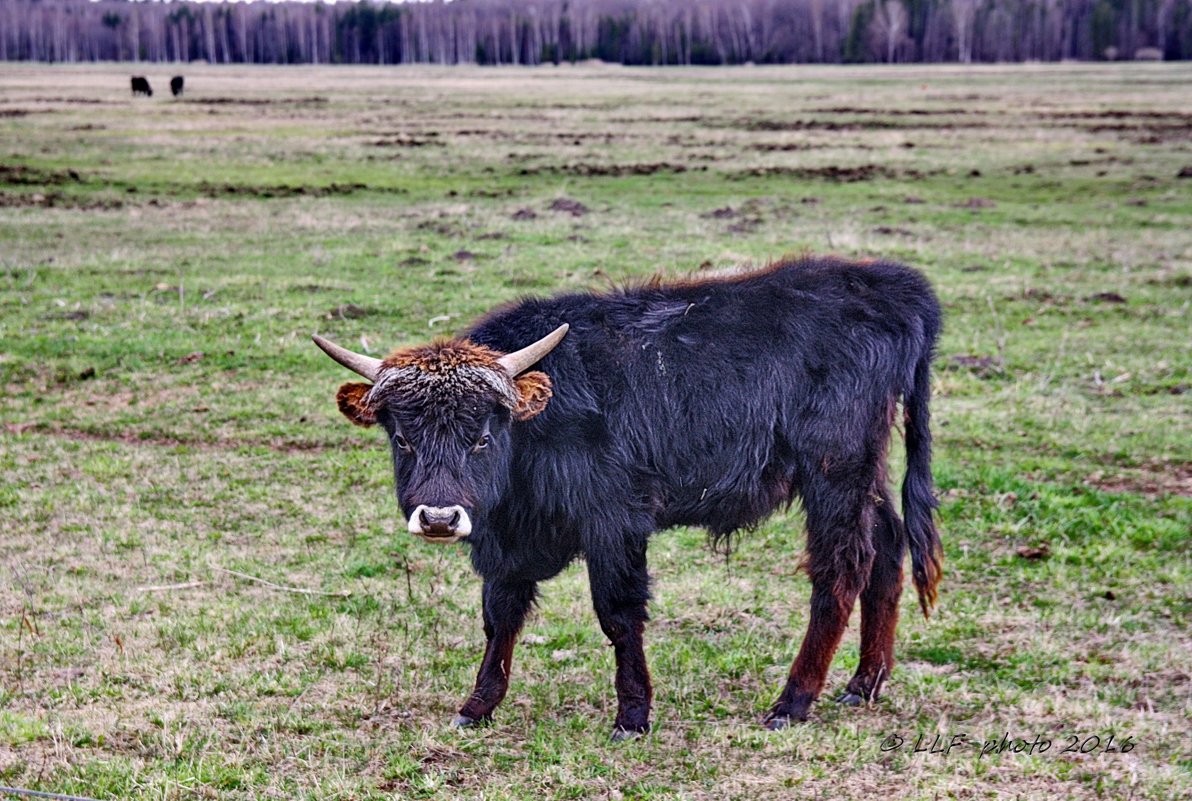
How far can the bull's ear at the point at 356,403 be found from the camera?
5637mm

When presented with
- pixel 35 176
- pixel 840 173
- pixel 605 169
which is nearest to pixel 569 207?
pixel 605 169

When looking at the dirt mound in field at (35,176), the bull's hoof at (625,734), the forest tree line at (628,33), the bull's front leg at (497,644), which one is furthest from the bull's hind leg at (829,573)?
the forest tree line at (628,33)

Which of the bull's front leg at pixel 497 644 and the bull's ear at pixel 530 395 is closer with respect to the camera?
the bull's ear at pixel 530 395

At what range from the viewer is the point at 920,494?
21.3ft

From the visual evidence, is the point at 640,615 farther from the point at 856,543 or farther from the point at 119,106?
the point at 119,106

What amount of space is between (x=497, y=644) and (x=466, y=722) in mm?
426

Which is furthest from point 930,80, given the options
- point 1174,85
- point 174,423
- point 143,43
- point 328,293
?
point 143,43

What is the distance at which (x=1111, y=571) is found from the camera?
313 inches

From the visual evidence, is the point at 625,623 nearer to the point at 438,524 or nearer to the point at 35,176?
the point at 438,524

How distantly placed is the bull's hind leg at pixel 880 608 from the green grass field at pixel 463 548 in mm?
181

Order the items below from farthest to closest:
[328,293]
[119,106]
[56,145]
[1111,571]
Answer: [119,106], [56,145], [328,293], [1111,571]

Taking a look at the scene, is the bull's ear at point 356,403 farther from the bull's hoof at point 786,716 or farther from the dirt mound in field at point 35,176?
the dirt mound in field at point 35,176

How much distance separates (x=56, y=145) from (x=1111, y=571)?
3292cm

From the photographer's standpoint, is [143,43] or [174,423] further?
[143,43]
